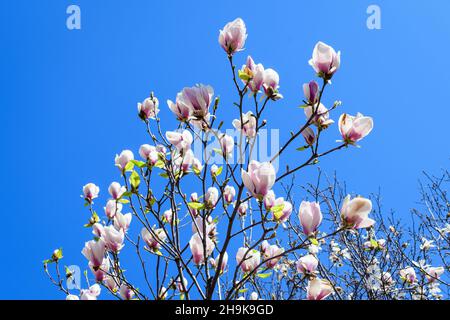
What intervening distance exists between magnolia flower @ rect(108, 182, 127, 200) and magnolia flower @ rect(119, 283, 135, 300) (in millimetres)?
452

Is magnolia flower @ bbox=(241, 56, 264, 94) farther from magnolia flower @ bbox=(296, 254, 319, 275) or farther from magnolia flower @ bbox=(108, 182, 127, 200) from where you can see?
magnolia flower @ bbox=(108, 182, 127, 200)

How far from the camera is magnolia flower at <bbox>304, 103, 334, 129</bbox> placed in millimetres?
1713

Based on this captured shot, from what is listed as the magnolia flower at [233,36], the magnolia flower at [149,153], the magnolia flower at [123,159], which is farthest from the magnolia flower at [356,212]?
the magnolia flower at [123,159]

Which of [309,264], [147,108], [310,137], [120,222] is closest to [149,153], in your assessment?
[147,108]

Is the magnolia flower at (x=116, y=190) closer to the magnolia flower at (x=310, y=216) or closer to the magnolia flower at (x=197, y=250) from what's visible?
the magnolia flower at (x=197, y=250)

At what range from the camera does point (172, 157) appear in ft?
6.74

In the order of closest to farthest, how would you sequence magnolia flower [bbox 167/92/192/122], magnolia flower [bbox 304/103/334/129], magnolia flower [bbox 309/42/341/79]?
magnolia flower [bbox 309/42/341/79] < magnolia flower [bbox 304/103/334/129] < magnolia flower [bbox 167/92/192/122]

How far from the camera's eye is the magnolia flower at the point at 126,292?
2.06 meters

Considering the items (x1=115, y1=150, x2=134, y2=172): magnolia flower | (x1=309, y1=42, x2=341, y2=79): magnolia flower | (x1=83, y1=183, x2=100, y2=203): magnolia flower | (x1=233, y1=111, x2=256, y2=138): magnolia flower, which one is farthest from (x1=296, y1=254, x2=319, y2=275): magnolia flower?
(x1=83, y1=183, x2=100, y2=203): magnolia flower

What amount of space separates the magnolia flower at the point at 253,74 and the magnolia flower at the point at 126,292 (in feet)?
3.78

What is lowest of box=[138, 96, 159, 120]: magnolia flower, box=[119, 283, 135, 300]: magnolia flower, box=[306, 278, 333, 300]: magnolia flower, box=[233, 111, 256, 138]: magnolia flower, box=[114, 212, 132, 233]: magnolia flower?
box=[306, 278, 333, 300]: magnolia flower

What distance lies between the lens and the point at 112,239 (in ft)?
6.24

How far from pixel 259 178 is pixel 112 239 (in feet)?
2.69
